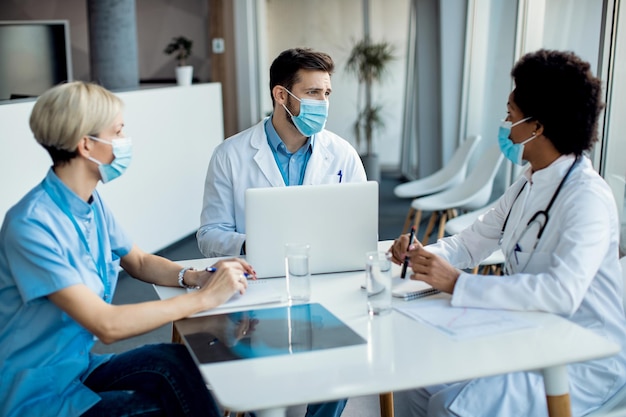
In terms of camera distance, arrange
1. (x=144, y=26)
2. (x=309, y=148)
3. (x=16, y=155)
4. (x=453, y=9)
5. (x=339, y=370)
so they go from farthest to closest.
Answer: (x=144, y=26) < (x=453, y=9) < (x=16, y=155) < (x=309, y=148) < (x=339, y=370)

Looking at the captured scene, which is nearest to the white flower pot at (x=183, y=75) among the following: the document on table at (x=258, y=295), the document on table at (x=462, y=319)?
the document on table at (x=258, y=295)

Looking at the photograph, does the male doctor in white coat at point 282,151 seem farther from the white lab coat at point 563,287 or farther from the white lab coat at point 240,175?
the white lab coat at point 563,287

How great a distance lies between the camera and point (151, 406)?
1.91 m

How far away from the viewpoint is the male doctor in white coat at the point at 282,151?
2.95 m

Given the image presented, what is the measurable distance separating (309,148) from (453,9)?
4359 mm

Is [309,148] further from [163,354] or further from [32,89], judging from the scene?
[32,89]

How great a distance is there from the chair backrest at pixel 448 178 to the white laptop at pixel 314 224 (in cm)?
322

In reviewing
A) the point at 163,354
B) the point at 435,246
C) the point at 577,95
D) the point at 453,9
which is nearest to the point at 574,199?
the point at 577,95

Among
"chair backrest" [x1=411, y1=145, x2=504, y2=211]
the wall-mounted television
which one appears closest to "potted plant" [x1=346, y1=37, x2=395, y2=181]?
"chair backrest" [x1=411, y1=145, x2=504, y2=211]

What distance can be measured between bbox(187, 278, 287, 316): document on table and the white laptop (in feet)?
0.24

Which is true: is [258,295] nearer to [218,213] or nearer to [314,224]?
[314,224]

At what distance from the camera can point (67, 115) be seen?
190cm

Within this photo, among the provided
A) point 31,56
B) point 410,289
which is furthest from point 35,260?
point 31,56

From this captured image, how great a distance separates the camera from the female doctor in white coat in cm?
192
